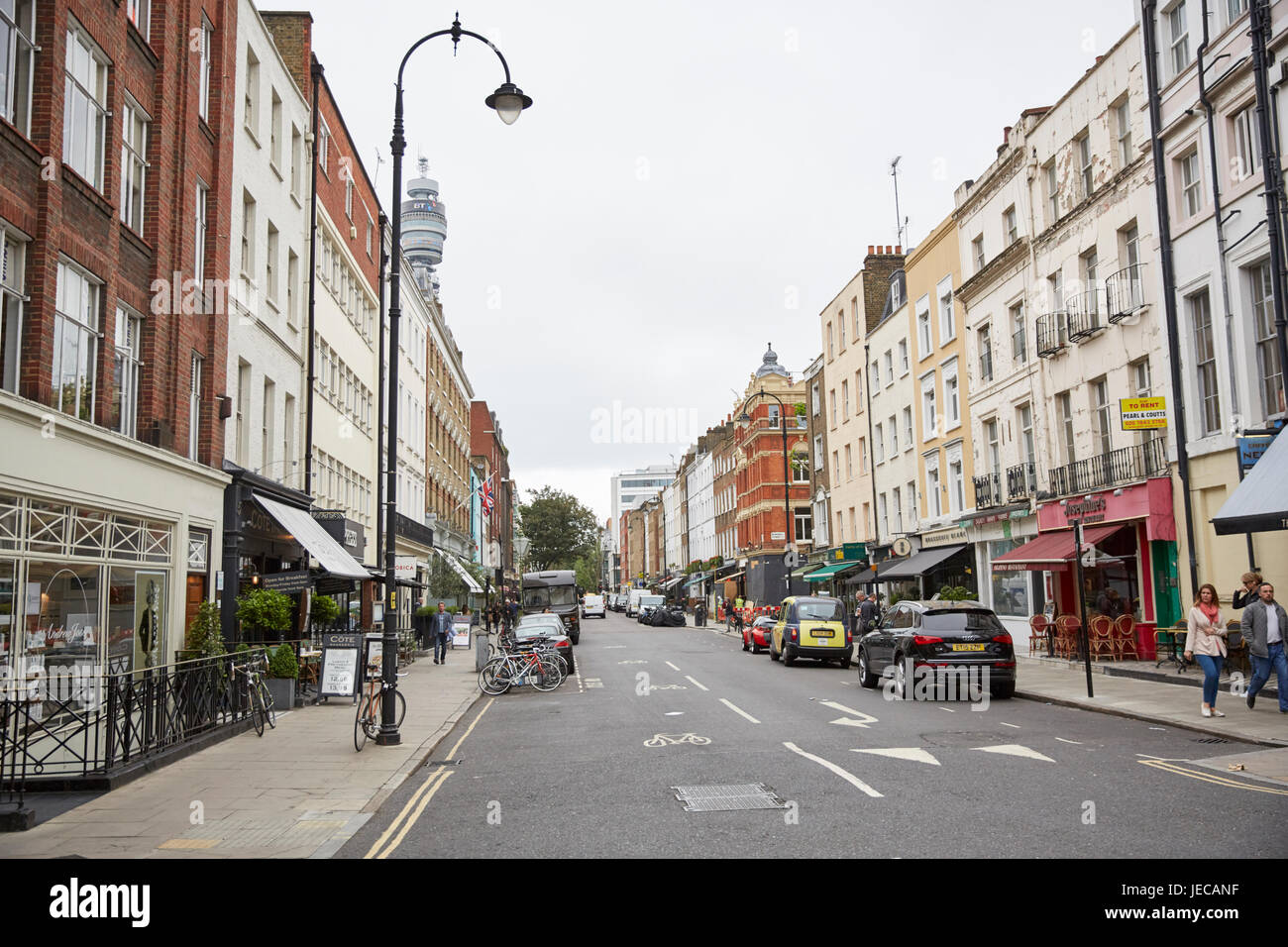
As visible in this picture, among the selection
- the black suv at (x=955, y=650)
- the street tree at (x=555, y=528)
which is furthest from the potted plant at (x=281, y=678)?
the street tree at (x=555, y=528)

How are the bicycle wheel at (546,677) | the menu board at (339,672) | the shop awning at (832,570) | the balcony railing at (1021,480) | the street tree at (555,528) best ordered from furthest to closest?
the street tree at (555,528)
the shop awning at (832,570)
the balcony railing at (1021,480)
the bicycle wheel at (546,677)
the menu board at (339,672)

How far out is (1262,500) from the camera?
13.5m

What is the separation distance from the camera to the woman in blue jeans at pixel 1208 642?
42.9 feet

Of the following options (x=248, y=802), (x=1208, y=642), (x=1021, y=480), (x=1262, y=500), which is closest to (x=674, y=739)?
(x=248, y=802)

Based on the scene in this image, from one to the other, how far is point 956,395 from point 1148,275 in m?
11.0

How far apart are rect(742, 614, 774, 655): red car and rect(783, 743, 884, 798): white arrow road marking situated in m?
20.5

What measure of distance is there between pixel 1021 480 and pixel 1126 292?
6.61 meters

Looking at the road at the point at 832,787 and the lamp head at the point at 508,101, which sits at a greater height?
the lamp head at the point at 508,101

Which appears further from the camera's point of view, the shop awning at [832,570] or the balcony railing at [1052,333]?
the shop awning at [832,570]

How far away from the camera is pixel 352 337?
106 ft

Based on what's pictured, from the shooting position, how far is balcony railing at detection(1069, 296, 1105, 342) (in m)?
23.1

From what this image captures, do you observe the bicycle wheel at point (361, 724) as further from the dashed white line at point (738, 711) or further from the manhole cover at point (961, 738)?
the manhole cover at point (961, 738)

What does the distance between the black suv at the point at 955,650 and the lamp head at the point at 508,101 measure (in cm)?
1063

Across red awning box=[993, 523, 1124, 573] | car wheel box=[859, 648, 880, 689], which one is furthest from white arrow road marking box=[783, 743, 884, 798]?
red awning box=[993, 523, 1124, 573]
